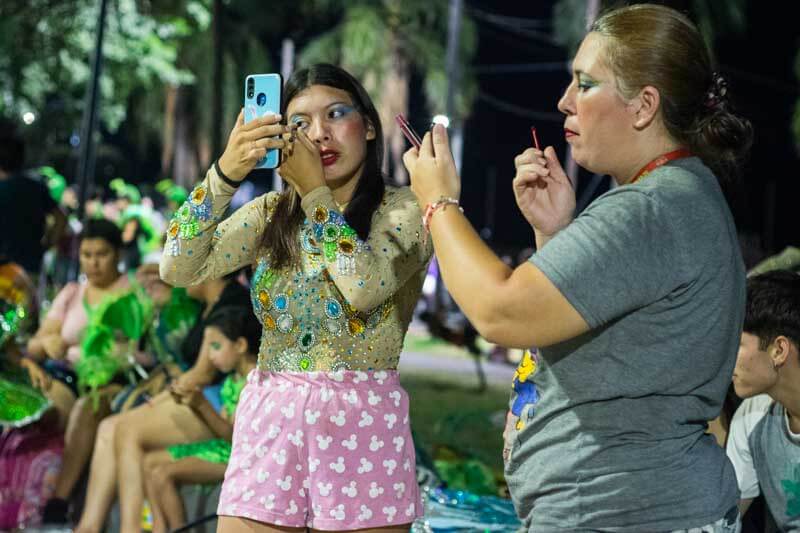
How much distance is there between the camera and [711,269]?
6.18 feet

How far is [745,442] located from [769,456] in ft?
0.38

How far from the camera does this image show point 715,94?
2004 mm

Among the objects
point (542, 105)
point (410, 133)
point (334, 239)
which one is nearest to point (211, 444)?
point (334, 239)

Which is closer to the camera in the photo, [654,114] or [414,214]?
[654,114]

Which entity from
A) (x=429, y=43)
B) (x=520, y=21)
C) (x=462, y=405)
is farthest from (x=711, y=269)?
(x=520, y=21)

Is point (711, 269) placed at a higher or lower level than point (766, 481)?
higher

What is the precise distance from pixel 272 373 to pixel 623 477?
1149mm

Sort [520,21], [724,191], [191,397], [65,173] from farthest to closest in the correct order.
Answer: [520,21]
[65,173]
[191,397]
[724,191]

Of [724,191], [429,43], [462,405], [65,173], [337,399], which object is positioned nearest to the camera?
[724,191]

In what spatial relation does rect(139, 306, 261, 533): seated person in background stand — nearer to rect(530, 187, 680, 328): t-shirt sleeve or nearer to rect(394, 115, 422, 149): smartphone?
rect(394, 115, 422, 149): smartphone

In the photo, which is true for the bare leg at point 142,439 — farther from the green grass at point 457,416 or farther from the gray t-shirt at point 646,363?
the gray t-shirt at point 646,363

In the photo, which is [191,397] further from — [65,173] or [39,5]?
[65,173]

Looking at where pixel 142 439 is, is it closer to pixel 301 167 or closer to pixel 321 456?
pixel 321 456

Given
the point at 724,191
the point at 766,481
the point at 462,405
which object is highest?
the point at 724,191
